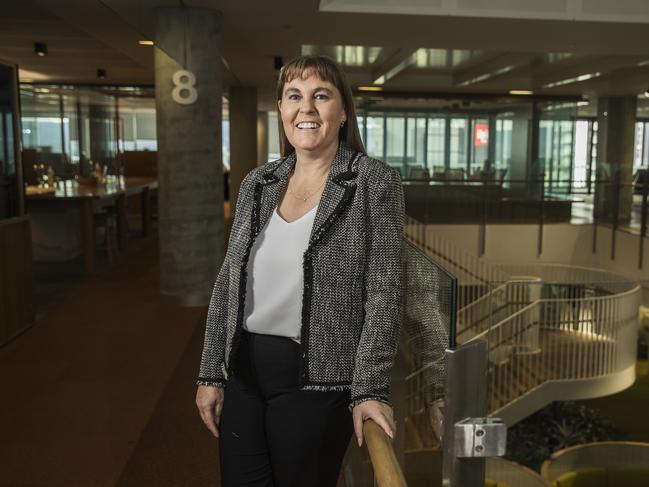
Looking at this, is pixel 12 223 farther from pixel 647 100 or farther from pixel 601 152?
pixel 647 100

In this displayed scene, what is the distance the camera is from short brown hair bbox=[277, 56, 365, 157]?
177 cm

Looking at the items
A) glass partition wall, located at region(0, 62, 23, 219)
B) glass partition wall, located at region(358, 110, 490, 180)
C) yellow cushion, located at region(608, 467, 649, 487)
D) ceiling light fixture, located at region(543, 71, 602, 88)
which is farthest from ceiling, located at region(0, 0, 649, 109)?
yellow cushion, located at region(608, 467, 649, 487)

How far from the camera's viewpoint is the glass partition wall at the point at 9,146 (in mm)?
5750

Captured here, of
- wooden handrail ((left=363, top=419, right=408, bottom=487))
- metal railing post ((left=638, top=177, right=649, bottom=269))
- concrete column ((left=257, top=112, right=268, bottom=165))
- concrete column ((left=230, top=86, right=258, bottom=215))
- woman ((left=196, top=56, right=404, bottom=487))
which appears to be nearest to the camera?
wooden handrail ((left=363, top=419, right=408, bottom=487))

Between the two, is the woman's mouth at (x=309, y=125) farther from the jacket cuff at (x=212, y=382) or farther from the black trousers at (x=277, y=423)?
the jacket cuff at (x=212, y=382)

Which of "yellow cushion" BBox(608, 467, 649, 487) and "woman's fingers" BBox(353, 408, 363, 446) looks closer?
"woman's fingers" BBox(353, 408, 363, 446)

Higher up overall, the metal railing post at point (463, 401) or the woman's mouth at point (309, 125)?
the woman's mouth at point (309, 125)

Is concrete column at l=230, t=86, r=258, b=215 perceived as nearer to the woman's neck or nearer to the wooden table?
the wooden table

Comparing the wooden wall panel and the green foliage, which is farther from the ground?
the wooden wall panel

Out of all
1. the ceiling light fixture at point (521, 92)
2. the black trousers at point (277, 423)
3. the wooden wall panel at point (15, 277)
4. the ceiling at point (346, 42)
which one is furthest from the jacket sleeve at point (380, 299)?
the ceiling light fixture at point (521, 92)

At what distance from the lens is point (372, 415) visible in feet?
5.18

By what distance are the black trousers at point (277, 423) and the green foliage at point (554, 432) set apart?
12099 millimetres

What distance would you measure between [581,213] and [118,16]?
12.0 metres

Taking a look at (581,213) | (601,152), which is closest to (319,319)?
(581,213)
